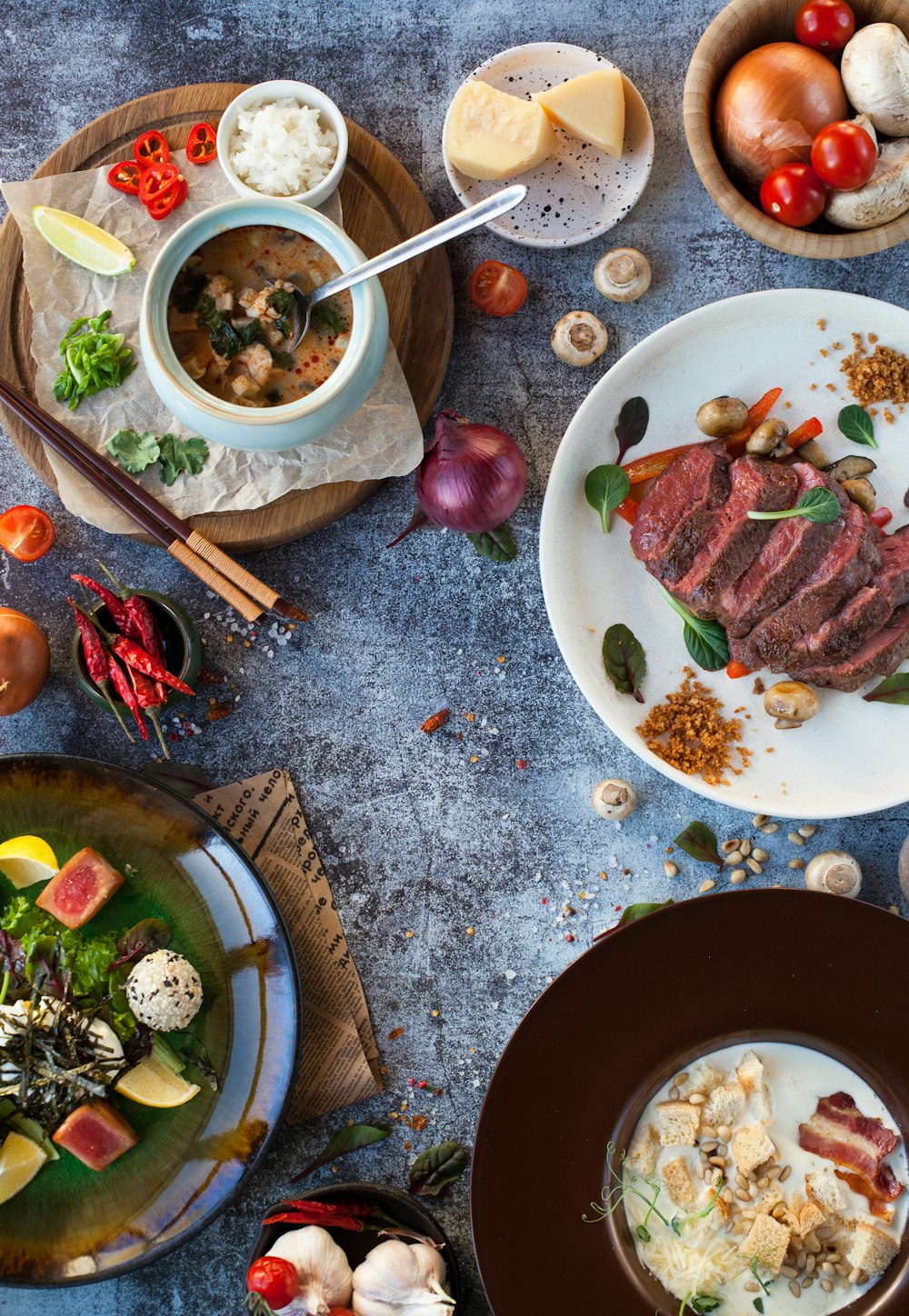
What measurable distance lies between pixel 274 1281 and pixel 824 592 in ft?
5.69

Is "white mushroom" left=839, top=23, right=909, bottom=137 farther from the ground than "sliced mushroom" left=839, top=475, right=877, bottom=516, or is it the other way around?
"white mushroom" left=839, top=23, right=909, bottom=137

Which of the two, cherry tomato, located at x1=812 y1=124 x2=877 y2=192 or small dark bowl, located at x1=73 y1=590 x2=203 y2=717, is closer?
cherry tomato, located at x1=812 y1=124 x2=877 y2=192

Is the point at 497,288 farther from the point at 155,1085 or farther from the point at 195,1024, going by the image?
the point at 155,1085

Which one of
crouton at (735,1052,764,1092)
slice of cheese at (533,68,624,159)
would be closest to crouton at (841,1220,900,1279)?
crouton at (735,1052,764,1092)

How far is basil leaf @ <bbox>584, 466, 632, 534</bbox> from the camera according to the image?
2.14 metres

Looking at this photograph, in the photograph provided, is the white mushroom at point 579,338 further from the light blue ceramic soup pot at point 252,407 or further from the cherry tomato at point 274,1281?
the cherry tomato at point 274,1281

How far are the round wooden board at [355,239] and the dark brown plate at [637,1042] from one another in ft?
3.64

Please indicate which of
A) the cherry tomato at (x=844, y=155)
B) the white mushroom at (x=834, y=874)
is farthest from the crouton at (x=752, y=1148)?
the cherry tomato at (x=844, y=155)

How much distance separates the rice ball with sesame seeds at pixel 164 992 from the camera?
205 cm

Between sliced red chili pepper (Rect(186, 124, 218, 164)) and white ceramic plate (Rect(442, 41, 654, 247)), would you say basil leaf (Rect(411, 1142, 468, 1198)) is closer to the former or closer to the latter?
white ceramic plate (Rect(442, 41, 654, 247))

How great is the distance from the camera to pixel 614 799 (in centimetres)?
225

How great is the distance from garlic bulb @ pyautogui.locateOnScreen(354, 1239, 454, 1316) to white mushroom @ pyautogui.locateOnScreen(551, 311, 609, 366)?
191 centimetres

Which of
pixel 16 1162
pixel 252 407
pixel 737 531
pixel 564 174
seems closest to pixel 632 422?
pixel 737 531

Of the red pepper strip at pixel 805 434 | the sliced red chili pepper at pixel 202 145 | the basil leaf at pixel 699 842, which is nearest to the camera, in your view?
the sliced red chili pepper at pixel 202 145
